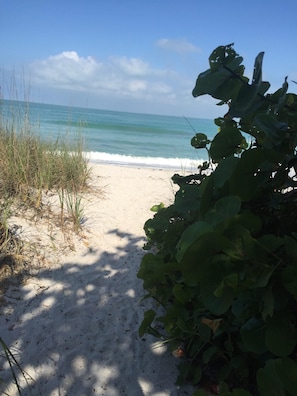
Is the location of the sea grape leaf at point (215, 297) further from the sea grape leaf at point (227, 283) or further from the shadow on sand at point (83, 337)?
the shadow on sand at point (83, 337)

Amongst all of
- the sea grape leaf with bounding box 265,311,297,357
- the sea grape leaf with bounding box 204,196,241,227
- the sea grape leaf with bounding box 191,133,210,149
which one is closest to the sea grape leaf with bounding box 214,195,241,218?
the sea grape leaf with bounding box 204,196,241,227

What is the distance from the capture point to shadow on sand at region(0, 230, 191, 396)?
1.93 metres

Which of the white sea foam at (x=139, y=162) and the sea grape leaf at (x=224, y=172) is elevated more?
the sea grape leaf at (x=224, y=172)

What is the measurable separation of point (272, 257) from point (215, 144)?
1.56 ft

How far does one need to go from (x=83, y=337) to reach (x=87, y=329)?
0.30ft

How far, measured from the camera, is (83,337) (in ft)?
7.57

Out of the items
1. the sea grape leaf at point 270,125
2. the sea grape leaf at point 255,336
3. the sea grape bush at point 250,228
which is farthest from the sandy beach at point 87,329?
the sea grape leaf at point 270,125

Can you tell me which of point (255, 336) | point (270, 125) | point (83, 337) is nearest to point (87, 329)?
point (83, 337)

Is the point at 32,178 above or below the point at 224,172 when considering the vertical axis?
below

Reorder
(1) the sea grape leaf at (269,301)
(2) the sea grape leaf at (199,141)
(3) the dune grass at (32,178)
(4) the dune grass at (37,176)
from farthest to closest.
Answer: (4) the dune grass at (37,176)
(3) the dune grass at (32,178)
(2) the sea grape leaf at (199,141)
(1) the sea grape leaf at (269,301)

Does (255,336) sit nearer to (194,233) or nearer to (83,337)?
(194,233)

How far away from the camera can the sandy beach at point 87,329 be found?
1937mm

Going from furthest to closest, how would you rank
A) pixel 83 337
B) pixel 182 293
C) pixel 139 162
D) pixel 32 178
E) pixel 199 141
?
pixel 139 162 < pixel 32 178 < pixel 83 337 < pixel 199 141 < pixel 182 293

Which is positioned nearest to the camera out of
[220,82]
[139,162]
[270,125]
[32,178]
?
[270,125]
